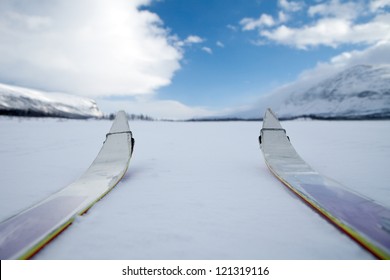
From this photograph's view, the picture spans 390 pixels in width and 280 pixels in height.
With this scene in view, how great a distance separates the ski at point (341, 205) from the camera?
102 inches

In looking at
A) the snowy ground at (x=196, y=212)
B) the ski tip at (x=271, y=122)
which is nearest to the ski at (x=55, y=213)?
the snowy ground at (x=196, y=212)

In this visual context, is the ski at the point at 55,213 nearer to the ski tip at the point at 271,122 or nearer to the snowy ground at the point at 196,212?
the snowy ground at the point at 196,212

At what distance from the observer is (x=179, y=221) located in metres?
3.21

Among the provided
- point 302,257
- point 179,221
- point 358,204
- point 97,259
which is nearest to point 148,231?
point 179,221

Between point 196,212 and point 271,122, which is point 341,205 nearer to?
point 196,212

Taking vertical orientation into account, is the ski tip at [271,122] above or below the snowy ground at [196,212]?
above

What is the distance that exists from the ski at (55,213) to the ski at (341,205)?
13.4 ft

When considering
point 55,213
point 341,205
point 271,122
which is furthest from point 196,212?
point 271,122

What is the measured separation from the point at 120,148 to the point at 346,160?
326 inches

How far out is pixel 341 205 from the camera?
11.4 ft

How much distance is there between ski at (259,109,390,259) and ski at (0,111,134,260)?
4.09m

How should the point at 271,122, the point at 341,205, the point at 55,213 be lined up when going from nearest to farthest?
the point at 55,213, the point at 341,205, the point at 271,122

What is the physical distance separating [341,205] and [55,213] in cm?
493

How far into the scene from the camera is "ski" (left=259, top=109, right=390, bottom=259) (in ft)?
8.50
